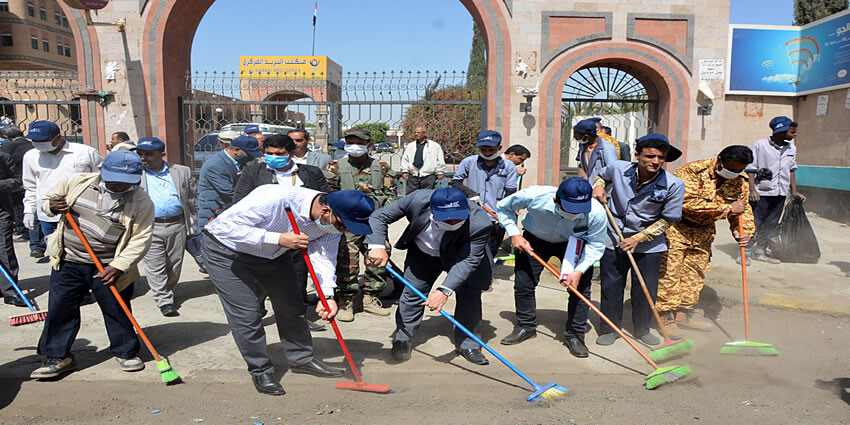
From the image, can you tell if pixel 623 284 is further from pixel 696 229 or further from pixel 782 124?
pixel 782 124

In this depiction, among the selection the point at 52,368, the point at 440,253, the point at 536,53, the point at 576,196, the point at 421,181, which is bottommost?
the point at 52,368

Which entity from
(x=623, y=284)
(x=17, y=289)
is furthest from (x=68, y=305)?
(x=623, y=284)

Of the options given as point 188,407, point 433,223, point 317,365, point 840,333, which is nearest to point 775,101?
point 840,333

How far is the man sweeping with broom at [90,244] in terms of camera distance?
144 inches

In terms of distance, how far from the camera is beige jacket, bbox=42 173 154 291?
12.0 feet

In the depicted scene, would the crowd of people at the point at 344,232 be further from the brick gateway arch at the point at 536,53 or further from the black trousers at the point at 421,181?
the brick gateway arch at the point at 536,53

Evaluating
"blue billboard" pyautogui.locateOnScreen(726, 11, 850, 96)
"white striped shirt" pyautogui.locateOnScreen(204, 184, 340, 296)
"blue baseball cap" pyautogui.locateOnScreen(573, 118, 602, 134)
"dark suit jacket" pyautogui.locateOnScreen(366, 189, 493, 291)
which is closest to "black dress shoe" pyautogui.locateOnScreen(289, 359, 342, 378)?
"white striped shirt" pyautogui.locateOnScreen(204, 184, 340, 296)

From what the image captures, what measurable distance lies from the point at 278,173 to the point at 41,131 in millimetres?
2215

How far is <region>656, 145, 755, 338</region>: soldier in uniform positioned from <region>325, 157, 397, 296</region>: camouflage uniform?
263cm

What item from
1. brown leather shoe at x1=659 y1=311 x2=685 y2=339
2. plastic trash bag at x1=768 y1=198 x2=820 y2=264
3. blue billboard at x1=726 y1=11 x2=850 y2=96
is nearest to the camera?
brown leather shoe at x1=659 y1=311 x2=685 y2=339

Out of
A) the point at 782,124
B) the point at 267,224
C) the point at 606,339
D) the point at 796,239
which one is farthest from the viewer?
the point at 796,239

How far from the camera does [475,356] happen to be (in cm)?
416

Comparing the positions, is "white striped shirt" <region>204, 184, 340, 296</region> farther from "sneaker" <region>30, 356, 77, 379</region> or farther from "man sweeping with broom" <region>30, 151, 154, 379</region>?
"sneaker" <region>30, 356, 77, 379</region>

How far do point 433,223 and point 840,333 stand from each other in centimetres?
391
